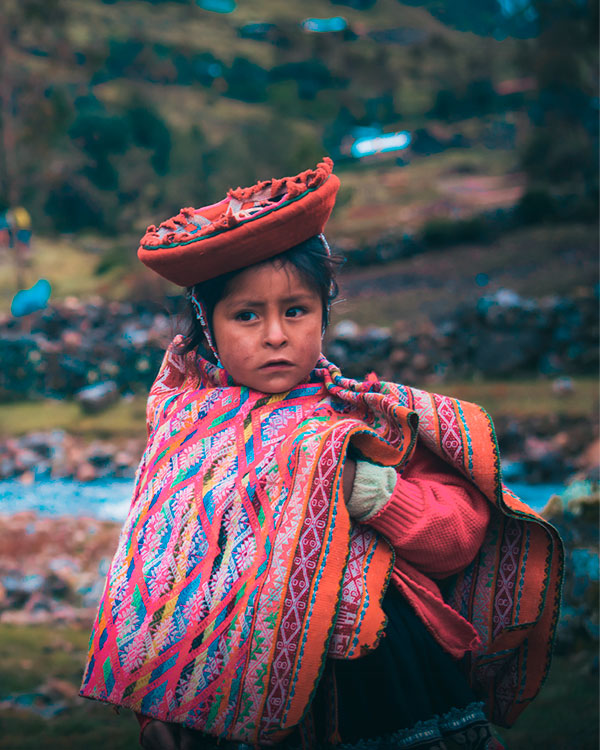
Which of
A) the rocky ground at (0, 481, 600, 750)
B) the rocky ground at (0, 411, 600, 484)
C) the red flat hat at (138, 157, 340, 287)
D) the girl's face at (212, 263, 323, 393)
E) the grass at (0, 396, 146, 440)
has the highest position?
the red flat hat at (138, 157, 340, 287)

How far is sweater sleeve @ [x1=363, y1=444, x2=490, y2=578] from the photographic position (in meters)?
1.46

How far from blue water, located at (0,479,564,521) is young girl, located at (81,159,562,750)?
4479mm

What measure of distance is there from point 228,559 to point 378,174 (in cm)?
1779

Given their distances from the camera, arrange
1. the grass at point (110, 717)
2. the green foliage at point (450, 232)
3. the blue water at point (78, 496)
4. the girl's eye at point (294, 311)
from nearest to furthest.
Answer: the girl's eye at point (294, 311)
the grass at point (110, 717)
the blue water at point (78, 496)
the green foliage at point (450, 232)

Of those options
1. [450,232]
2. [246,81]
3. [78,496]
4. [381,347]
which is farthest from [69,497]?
[246,81]

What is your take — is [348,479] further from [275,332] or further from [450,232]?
[450,232]

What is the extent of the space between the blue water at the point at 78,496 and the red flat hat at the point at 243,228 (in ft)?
15.7

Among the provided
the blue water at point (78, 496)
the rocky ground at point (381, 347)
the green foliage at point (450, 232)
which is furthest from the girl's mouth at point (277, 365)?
the green foliage at point (450, 232)

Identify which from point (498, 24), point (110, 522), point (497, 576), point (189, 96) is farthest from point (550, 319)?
point (189, 96)

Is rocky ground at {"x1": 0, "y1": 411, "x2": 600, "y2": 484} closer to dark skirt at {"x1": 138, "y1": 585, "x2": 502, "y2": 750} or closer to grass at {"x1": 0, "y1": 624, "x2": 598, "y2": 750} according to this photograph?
grass at {"x1": 0, "y1": 624, "x2": 598, "y2": 750}

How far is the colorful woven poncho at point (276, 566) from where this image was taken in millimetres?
1402

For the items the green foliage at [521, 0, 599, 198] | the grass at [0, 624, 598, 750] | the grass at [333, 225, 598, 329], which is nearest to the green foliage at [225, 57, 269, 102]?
the green foliage at [521, 0, 599, 198]

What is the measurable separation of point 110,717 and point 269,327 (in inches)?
84.7

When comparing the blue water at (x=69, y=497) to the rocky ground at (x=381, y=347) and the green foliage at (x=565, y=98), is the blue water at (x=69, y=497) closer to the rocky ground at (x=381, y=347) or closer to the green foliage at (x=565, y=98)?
the rocky ground at (x=381, y=347)
